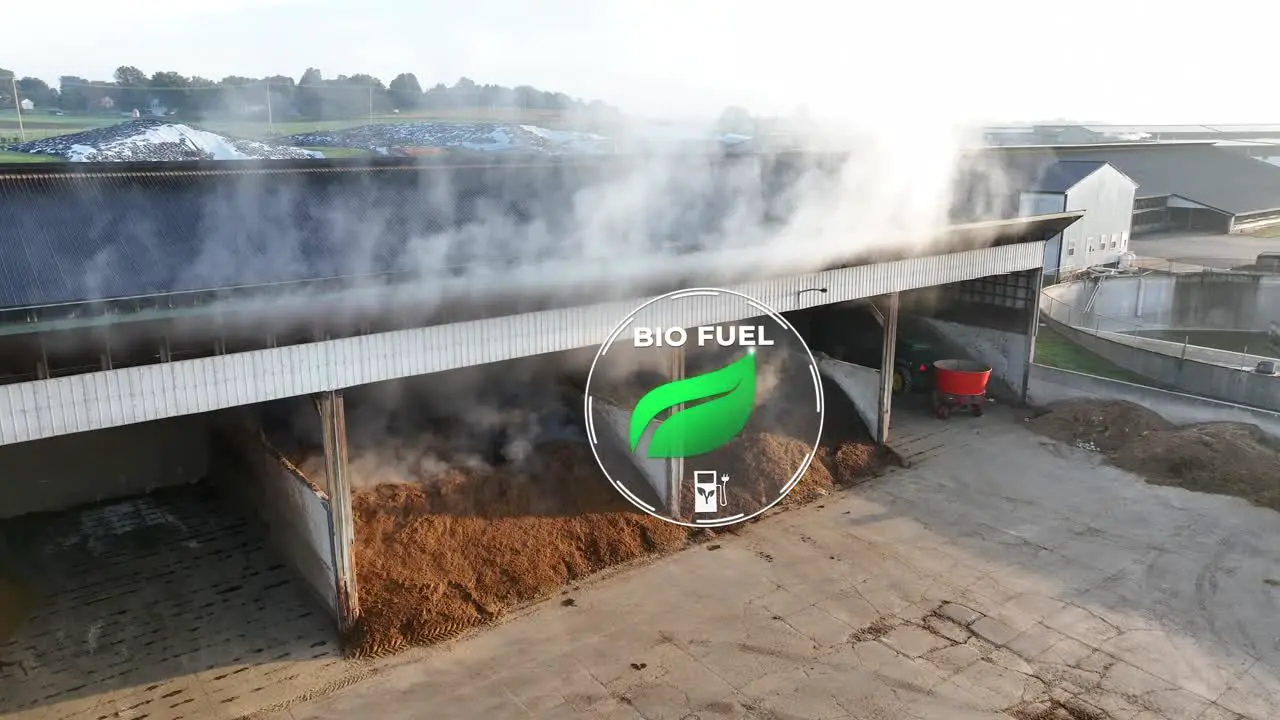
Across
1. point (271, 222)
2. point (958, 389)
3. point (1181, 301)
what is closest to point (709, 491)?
point (958, 389)

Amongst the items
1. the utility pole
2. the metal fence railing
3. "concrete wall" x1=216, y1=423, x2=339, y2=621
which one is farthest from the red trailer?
the utility pole

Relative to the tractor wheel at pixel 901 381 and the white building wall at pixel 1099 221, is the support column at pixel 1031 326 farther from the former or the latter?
the white building wall at pixel 1099 221

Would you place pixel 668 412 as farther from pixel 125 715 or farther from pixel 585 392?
pixel 125 715

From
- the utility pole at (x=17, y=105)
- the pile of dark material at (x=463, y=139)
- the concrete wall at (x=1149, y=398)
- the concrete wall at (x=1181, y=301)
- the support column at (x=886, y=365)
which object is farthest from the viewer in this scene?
the concrete wall at (x=1181, y=301)

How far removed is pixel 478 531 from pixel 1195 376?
13363 millimetres

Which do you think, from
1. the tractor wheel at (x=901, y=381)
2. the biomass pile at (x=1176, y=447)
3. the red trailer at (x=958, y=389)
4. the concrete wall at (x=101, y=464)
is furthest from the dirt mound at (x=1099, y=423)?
the concrete wall at (x=101, y=464)

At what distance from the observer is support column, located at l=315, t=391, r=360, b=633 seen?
309 inches

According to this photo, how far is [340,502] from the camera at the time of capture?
8.05 metres

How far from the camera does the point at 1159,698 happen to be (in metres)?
7.35

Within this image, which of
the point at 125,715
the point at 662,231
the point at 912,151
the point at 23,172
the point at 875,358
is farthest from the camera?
the point at 875,358

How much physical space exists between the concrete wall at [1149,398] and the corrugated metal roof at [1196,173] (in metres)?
19.6

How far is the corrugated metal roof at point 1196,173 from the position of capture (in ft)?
115

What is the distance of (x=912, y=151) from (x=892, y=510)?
6.26 meters

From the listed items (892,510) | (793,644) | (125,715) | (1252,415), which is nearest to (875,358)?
(892,510)
